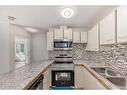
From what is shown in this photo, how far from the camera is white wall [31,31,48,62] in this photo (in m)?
4.81

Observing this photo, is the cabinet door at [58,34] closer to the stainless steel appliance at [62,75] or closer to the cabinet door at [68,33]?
the cabinet door at [68,33]

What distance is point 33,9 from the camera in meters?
3.17

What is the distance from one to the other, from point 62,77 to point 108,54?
1.26 m

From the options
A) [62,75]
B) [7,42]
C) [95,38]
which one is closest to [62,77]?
[62,75]

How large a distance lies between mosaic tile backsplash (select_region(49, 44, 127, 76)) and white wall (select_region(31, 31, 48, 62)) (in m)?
0.23

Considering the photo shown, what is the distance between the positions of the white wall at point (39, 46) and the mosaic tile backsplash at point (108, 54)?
0.23 meters

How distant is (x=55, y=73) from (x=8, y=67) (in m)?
1.79

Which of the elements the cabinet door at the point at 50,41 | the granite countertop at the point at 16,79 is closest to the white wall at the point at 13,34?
the cabinet door at the point at 50,41

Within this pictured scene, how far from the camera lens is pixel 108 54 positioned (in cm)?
311

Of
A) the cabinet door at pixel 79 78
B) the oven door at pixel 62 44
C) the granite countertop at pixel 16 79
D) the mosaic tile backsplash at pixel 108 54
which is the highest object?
Result: the oven door at pixel 62 44

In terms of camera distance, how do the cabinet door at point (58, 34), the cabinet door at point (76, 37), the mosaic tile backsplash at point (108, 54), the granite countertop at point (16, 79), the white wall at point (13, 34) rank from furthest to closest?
the white wall at point (13, 34) → the cabinet door at point (76, 37) → the cabinet door at point (58, 34) → the mosaic tile backsplash at point (108, 54) → the granite countertop at point (16, 79)

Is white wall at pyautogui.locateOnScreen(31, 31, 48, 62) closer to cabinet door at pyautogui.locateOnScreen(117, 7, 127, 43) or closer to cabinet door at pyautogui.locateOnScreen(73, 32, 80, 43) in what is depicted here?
cabinet door at pyautogui.locateOnScreen(73, 32, 80, 43)

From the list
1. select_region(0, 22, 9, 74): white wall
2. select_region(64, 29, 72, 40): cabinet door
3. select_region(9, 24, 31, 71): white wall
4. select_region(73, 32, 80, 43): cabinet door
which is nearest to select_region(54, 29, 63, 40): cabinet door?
select_region(64, 29, 72, 40): cabinet door

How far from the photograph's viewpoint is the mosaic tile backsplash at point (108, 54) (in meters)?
2.36
